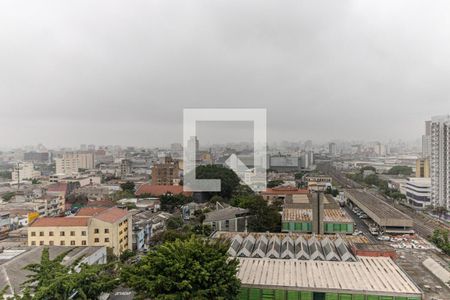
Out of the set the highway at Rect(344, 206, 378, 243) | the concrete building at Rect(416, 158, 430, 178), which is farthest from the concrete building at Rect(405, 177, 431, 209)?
the concrete building at Rect(416, 158, 430, 178)

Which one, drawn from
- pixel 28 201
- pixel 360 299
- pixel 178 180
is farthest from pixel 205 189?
pixel 360 299

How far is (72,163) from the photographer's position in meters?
34.4

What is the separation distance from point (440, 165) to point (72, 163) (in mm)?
33239

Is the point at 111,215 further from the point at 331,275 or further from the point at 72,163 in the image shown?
the point at 72,163

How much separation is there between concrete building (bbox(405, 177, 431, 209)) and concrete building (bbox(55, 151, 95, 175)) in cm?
2907

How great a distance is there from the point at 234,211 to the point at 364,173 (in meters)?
24.5

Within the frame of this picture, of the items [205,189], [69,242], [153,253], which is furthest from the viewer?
[205,189]

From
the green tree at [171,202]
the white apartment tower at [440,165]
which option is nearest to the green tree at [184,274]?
the green tree at [171,202]

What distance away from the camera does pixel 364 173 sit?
104 ft

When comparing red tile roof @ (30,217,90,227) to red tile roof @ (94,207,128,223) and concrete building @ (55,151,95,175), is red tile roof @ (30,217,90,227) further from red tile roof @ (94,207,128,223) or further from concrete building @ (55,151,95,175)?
concrete building @ (55,151,95,175)

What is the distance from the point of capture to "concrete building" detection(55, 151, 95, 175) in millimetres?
33469

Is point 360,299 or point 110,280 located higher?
point 110,280

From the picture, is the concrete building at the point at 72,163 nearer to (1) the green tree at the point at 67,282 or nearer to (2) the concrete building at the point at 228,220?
(2) the concrete building at the point at 228,220

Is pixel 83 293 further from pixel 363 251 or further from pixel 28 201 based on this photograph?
pixel 28 201
